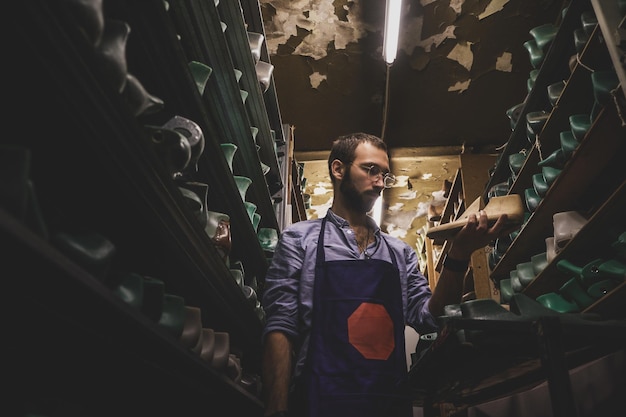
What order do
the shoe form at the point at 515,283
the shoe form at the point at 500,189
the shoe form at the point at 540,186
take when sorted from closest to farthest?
the shoe form at the point at 540,186, the shoe form at the point at 515,283, the shoe form at the point at 500,189

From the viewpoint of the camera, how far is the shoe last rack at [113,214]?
2.10ft

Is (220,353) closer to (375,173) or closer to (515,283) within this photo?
(375,173)

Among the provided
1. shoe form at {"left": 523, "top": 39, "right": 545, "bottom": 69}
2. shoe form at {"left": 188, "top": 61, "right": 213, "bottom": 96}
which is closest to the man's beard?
shoe form at {"left": 188, "top": 61, "right": 213, "bottom": 96}

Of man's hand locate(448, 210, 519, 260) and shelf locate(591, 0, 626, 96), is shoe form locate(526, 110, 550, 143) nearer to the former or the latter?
shelf locate(591, 0, 626, 96)

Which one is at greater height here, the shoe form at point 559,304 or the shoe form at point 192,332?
the shoe form at point 559,304

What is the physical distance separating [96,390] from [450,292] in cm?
109

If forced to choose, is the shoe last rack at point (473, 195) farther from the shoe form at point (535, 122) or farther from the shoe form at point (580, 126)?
the shoe form at point (580, 126)

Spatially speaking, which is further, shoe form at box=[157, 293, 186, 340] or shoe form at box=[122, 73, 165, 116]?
shoe form at box=[157, 293, 186, 340]

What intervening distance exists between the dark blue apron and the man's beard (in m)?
0.32

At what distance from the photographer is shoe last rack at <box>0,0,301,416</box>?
0.64 metres

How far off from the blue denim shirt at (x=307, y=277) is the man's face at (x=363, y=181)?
4.6 inches

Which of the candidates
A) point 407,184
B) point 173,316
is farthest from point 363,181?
point 407,184

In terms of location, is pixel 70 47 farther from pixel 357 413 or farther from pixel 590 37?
pixel 590 37

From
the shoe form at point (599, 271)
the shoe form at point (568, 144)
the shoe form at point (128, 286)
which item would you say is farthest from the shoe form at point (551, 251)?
the shoe form at point (128, 286)
